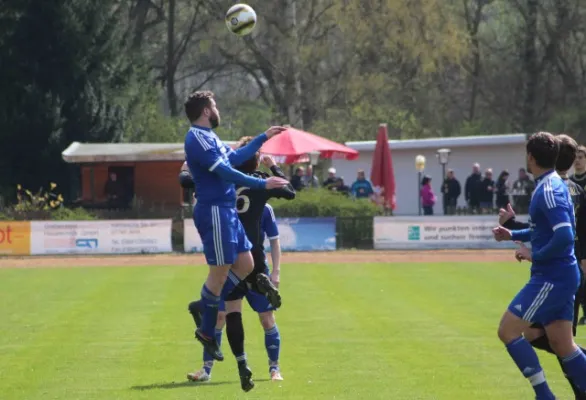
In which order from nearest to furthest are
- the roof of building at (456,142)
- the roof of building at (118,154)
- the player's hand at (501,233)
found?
1. the player's hand at (501,233)
2. the roof of building at (118,154)
3. the roof of building at (456,142)

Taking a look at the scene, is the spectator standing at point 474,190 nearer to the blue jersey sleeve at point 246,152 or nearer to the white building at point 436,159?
the white building at point 436,159

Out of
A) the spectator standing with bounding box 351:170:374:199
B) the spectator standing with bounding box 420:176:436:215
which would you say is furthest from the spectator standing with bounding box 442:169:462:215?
the spectator standing with bounding box 351:170:374:199

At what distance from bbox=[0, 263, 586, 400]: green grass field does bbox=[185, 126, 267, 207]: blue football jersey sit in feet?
5.09

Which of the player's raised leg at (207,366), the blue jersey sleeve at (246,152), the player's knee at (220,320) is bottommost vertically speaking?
the player's raised leg at (207,366)

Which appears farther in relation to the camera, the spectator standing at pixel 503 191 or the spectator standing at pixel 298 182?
the spectator standing at pixel 503 191

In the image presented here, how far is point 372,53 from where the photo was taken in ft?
160

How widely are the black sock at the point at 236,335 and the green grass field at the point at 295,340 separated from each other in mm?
307

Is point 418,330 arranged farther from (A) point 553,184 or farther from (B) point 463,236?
(B) point 463,236

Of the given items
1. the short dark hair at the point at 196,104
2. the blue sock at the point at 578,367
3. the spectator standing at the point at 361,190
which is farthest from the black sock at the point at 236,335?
the spectator standing at the point at 361,190

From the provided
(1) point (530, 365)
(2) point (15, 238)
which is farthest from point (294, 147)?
(1) point (530, 365)

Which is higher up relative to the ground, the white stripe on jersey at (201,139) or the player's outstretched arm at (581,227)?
the white stripe on jersey at (201,139)

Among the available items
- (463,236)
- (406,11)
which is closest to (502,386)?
(463,236)

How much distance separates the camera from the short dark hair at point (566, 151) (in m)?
8.74

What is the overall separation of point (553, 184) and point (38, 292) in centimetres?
1377
